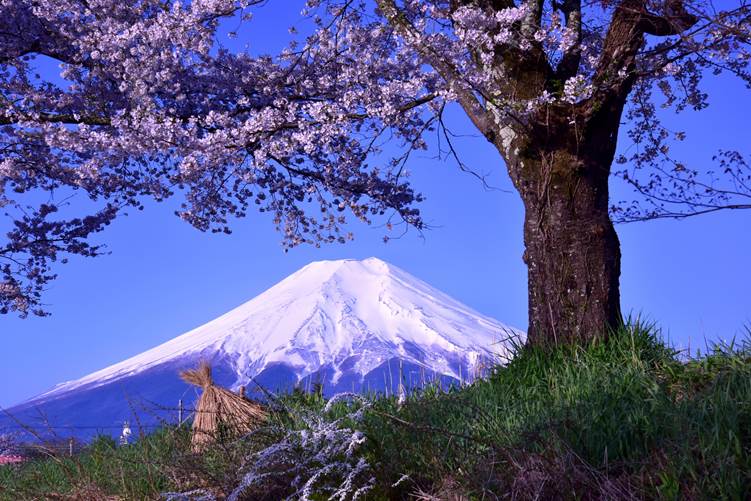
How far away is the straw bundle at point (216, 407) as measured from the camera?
23.1 ft

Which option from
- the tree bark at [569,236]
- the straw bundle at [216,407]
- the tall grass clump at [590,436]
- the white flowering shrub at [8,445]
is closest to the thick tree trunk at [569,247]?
the tree bark at [569,236]

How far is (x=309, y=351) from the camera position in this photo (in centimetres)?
4303

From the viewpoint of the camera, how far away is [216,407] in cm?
727

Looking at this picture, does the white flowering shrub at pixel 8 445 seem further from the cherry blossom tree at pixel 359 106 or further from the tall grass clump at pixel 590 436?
the tall grass clump at pixel 590 436

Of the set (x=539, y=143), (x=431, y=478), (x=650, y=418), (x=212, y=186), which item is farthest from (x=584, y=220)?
(x=212, y=186)

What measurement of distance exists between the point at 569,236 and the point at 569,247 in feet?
0.40

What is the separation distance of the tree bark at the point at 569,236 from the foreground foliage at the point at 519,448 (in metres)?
0.91

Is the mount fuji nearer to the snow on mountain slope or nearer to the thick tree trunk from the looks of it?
the snow on mountain slope

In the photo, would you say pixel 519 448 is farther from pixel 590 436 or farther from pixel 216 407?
pixel 216 407

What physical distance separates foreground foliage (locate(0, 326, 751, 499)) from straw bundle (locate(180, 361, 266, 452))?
367 mm

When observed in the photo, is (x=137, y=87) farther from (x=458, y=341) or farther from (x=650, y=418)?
(x=458, y=341)

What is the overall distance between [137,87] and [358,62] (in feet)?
10.2

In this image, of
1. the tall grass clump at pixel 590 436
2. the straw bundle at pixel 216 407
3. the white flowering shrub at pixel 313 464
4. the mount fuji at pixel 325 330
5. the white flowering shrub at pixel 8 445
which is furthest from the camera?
the mount fuji at pixel 325 330

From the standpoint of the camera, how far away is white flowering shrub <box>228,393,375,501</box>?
4.52 meters
